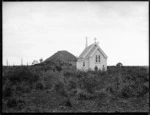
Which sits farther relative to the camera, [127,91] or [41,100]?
[127,91]

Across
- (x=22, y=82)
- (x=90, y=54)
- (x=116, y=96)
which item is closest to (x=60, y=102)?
(x=116, y=96)

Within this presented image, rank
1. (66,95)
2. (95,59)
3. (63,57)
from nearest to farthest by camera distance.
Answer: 1. (66,95)
2. (95,59)
3. (63,57)

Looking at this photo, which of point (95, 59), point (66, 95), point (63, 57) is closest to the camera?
point (66, 95)

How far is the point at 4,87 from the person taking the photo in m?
8.36

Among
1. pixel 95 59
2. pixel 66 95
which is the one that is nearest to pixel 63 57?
pixel 95 59

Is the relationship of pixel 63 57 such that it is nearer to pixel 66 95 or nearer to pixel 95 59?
pixel 95 59

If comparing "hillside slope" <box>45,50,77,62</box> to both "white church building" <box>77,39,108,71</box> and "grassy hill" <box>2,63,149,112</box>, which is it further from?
"grassy hill" <box>2,63,149,112</box>

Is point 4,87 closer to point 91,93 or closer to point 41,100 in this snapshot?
point 41,100

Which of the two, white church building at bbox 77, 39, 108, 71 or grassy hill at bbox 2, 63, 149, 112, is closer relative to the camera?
grassy hill at bbox 2, 63, 149, 112

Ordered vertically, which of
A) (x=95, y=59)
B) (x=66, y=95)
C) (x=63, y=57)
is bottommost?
(x=66, y=95)

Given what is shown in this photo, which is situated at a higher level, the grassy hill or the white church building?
the white church building

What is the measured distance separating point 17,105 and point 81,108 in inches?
90.0

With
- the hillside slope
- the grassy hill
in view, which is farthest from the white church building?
the hillside slope

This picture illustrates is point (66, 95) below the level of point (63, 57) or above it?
below
